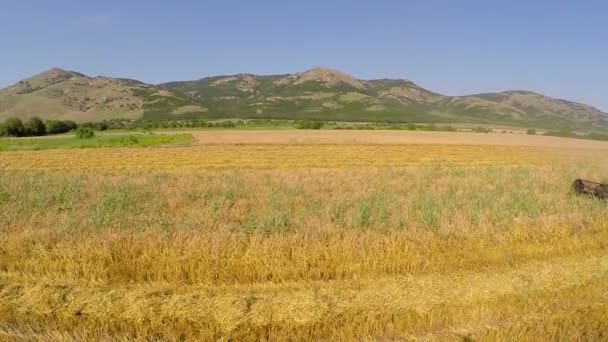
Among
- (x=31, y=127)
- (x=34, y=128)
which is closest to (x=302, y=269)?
(x=31, y=127)

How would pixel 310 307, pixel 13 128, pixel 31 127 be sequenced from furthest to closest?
pixel 31 127 < pixel 13 128 < pixel 310 307

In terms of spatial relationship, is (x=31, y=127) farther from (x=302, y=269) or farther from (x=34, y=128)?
(x=302, y=269)

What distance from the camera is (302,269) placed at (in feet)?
21.5

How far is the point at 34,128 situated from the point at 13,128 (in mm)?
5800

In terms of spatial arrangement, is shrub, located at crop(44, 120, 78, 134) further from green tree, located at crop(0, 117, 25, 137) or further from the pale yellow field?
the pale yellow field

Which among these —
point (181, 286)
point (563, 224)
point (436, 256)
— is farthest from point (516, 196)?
point (181, 286)

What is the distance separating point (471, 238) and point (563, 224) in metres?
2.53

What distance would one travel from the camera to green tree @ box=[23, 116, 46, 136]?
86.5m

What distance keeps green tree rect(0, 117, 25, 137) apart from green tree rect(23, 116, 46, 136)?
4.53 feet

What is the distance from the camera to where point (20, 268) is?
6.22m

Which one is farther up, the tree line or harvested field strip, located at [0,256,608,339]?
the tree line

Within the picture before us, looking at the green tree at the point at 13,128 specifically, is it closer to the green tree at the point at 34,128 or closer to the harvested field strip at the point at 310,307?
the green tree at the point at 34,128

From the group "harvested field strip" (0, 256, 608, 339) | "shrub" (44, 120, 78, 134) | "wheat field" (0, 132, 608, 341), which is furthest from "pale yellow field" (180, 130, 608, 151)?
"harvested field strip" (0, 256, 608, 339)

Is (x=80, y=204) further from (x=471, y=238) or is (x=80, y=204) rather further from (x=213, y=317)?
(x=471, y=238)
